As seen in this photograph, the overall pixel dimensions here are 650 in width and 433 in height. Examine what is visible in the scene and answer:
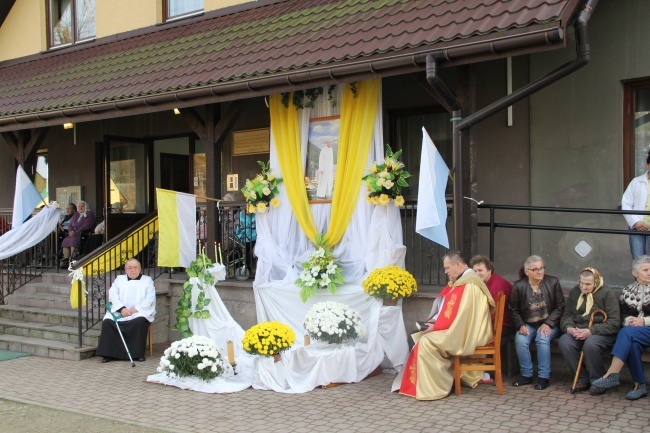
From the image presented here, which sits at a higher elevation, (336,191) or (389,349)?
(336,191)

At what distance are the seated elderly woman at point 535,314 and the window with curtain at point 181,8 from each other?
7954 millimetres

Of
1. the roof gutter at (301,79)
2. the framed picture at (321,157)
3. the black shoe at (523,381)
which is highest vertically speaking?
the roof gutter at (301,79)

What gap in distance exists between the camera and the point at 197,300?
858 cm

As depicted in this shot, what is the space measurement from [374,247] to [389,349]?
3.92 feet

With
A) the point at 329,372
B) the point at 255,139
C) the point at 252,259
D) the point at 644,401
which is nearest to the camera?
the point at 644,401

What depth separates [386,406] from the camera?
6.47 m

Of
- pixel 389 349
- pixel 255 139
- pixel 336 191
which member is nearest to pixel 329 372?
pixel 389 349

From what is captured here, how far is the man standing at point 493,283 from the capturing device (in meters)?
7.17

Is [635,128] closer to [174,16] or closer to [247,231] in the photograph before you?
[247,231]

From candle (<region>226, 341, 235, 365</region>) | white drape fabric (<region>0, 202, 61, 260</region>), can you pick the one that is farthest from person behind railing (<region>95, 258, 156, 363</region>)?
white drape fabric (<region>0, 202, 61, 260</region>)

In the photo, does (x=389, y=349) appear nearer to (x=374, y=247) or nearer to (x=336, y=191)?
(x=374, y=247)

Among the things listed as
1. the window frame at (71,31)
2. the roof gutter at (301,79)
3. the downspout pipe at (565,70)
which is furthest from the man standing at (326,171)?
the window frame at (71,31)

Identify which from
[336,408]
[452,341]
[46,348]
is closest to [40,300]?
[46,348]

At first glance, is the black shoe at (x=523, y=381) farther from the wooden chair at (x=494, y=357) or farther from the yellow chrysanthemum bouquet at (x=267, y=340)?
the yellow chrysanthemum bouquet at (x=267, y=340)
